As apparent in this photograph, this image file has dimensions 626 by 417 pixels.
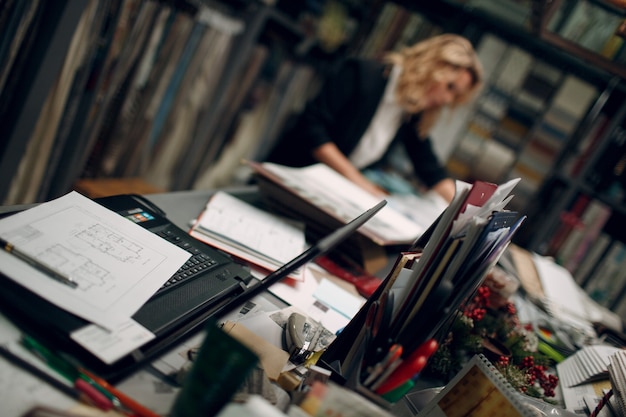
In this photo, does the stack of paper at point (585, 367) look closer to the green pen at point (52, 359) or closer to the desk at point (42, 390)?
the desk at point (42, 390)

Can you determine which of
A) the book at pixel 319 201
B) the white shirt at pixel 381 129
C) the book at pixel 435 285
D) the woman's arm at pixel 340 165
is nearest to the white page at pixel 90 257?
the book at pixel 435 285

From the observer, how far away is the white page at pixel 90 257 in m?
0.56

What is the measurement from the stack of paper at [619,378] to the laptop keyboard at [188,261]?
751 mm

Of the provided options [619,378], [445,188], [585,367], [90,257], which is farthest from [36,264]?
[445,188]

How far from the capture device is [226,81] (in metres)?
2.43

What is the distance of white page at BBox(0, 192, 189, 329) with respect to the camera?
0.56 m

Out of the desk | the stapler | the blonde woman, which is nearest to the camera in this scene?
the desk

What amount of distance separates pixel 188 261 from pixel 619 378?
31.3 inches

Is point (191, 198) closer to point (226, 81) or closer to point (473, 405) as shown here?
point (473, 405)

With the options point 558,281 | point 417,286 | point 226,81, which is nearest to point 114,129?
point 226,81

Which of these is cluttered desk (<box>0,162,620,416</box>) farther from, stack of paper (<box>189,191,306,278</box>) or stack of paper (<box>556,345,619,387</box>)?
stack of paper (<box>556,345,619,387</box>)

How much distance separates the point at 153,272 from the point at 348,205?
681mm

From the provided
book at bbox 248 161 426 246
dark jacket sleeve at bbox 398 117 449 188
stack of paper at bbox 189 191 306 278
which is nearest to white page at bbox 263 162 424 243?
book at bbox 248 161 426 246

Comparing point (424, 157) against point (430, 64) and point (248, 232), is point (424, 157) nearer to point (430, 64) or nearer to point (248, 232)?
point (430, 64)
